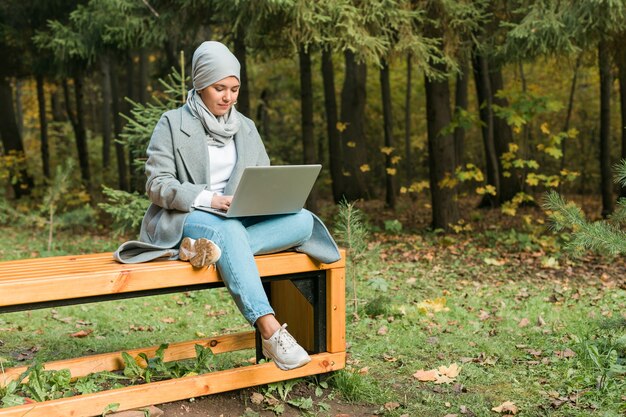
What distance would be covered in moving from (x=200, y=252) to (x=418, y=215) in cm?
927

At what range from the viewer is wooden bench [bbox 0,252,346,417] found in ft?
9.87

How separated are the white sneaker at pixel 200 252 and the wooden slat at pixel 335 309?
0.75 meters

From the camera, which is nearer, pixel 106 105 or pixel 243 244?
pixel 243 244

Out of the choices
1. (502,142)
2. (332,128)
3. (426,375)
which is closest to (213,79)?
(426,375)

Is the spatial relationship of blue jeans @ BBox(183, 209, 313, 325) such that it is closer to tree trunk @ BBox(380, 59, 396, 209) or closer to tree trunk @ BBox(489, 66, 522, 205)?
tree trunk @ BBox(489, 66, 522, 205)

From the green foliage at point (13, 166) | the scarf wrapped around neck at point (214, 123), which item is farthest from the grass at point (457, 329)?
the green foliage at point (13, 166)

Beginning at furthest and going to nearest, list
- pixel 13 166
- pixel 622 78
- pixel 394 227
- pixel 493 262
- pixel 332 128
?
pixel 13 166 → pixel 332 128 → pixel 394 227 → pixel 622 78 → pixel 493 262

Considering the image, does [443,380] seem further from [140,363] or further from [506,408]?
[140,363]

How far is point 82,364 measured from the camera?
364 centimetres

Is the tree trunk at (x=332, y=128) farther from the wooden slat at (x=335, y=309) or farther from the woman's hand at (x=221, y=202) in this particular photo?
the woman's hand at (x=221, y=202)

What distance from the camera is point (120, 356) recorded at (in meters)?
3.75

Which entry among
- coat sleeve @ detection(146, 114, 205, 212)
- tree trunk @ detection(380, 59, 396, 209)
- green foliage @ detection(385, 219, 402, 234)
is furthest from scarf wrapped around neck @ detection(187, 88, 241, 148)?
tree trunk @ detection(380, 59, 396, 209)

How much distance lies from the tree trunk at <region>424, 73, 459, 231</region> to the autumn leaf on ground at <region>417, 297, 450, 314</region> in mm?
4102

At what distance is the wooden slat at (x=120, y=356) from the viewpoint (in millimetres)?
3572
